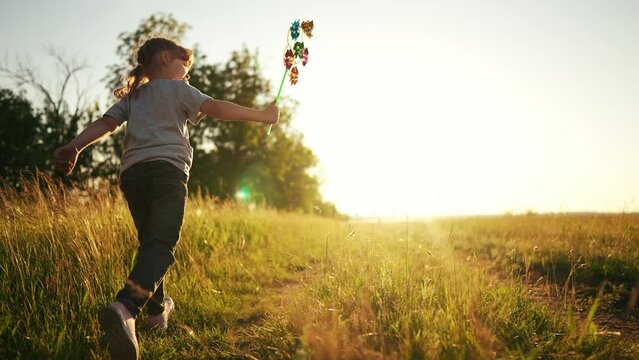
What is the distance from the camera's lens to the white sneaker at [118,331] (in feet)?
7.12

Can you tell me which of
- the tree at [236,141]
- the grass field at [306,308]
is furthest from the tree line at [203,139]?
the grass field at [306,308]

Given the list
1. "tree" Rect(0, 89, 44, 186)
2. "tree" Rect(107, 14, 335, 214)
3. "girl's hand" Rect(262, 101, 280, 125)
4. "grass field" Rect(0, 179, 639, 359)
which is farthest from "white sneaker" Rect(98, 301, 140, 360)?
"tree" Rect(0, 89, 44, 186)

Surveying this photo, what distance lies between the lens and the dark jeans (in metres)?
2.50

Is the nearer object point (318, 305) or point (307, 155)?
point (318, 305)

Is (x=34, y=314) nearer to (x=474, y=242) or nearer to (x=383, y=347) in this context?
(x=383, y=347)

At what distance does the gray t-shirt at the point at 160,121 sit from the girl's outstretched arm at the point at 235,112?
0.28 feet

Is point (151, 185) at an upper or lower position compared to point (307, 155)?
lower

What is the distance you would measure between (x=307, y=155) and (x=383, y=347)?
109 feet

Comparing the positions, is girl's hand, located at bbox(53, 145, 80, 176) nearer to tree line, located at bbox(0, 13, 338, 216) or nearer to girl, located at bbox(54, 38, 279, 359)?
girl, located at bbox(54, 38, 279, 359)

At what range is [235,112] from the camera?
9.19ft

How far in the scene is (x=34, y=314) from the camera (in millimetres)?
2959

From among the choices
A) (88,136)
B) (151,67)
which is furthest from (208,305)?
(151,67)

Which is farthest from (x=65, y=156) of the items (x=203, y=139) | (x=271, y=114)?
(x=203, y=139)

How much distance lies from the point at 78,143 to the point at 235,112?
40.8 inches
